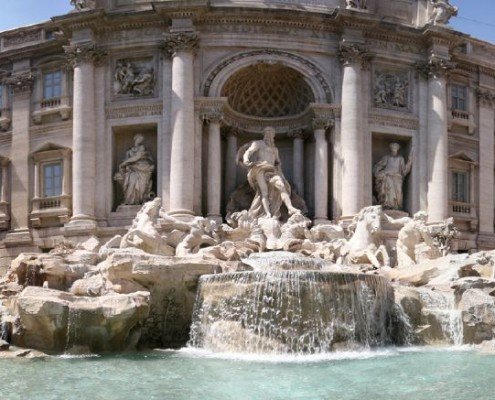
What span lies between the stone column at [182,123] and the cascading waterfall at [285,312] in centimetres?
835

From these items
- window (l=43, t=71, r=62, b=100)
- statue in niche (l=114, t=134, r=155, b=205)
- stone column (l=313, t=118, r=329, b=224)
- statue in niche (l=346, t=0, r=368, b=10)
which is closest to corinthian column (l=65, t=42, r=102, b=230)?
statue in niche (l=114, t=134, r=155, b=205)

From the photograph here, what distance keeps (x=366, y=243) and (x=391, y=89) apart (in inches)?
321

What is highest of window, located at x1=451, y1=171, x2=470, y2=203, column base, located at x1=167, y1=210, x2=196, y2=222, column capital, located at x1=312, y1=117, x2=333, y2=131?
column capital, located at x1=312, y1=117, x2=333, y2=131

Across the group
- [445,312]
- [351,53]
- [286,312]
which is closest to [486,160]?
[351,53]

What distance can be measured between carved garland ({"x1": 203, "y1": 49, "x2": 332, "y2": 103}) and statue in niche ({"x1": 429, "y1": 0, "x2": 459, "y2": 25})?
5163mm

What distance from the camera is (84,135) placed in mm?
27797

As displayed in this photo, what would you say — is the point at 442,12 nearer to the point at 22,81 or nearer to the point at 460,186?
the point at 460,186

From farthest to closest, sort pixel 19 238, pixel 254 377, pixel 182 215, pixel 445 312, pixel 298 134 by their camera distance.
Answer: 1. pixel 19 238
2. pixel 298 134
3. pixel 182 215
4. pixel 445 312
5. pixel 254 377

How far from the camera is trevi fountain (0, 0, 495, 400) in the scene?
14820mm

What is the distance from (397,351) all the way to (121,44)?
653 inches

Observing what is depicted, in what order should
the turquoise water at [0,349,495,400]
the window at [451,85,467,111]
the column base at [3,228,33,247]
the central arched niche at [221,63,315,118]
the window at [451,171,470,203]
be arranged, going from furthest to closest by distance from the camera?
the window at [451,85,467,111] < the window at [451,171,470,203] < the column base at [3,228,33,247] < the central arched niche at [221,63,315,118] < the turquoise water at [0,349,495,400]

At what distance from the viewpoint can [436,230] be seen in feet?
83.3

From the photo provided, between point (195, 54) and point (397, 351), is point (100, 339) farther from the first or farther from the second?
point (195, 54)

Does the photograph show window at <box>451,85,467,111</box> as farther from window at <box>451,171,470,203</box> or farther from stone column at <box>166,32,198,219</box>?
stone column at <box>166,32,198,219</box>
